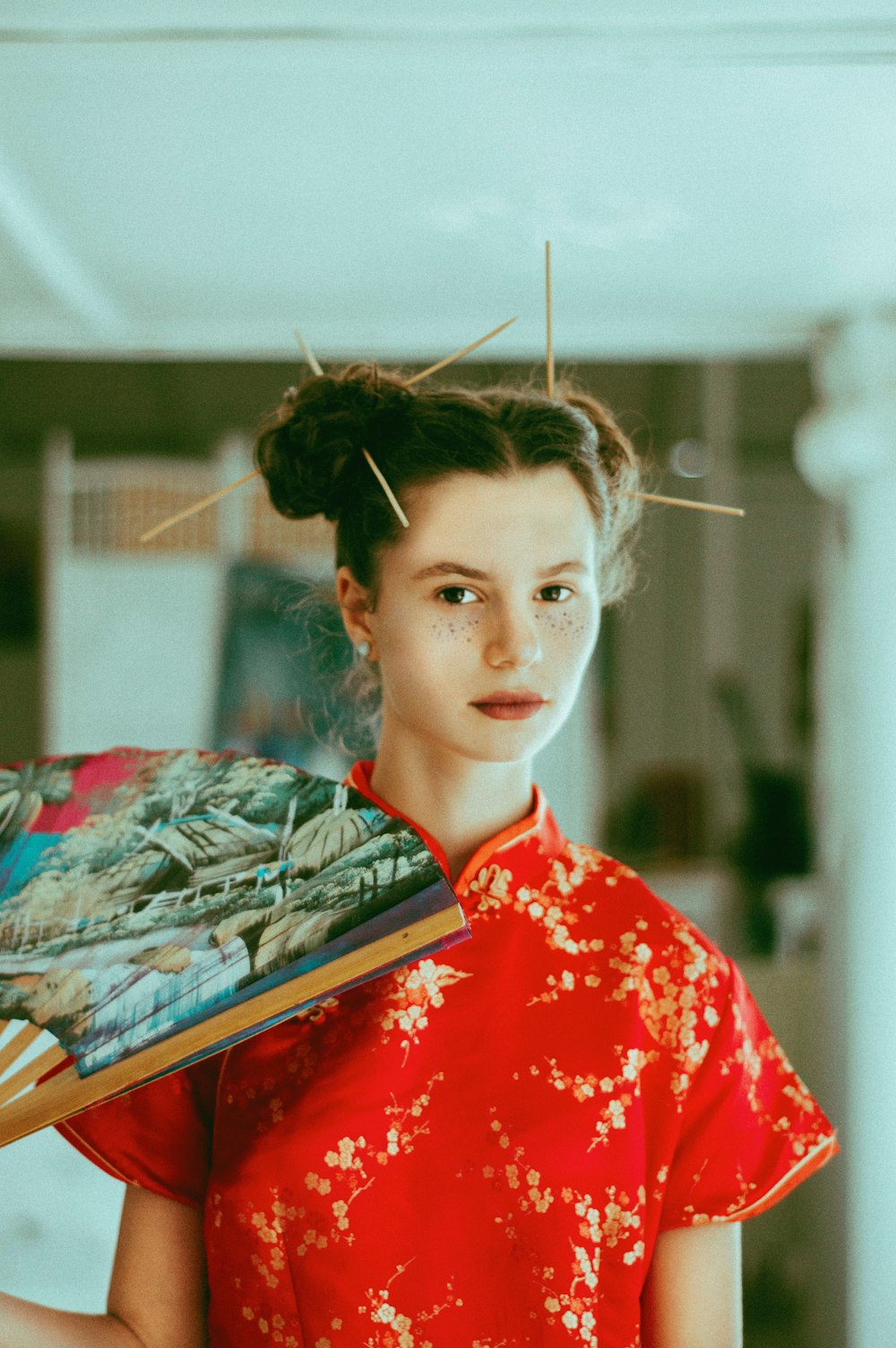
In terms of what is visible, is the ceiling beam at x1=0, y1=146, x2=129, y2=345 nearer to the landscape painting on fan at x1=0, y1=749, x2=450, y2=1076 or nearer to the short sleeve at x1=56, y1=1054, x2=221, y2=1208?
the landscape painting on fan at x1=0, y1=749, x2=450, y2=1076

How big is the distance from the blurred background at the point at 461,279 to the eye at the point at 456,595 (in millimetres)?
236

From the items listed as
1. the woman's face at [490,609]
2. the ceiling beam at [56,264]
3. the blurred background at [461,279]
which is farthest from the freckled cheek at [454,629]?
the ceiling beam at [56,264]

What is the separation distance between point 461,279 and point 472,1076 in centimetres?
102

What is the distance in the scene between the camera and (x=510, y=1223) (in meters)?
0.72

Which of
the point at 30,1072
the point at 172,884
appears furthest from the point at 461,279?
the point at 30,1072

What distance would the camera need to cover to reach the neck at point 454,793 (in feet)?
2.61

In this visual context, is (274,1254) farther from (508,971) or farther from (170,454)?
(170,454)

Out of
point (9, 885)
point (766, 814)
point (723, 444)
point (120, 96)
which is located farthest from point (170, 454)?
point (9, 885)

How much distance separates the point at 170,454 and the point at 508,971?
3.05 meters

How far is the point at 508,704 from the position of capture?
0.74 m

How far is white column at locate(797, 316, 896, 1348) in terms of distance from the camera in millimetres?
1342

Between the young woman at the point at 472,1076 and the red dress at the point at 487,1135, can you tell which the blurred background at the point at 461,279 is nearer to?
the young woman at the point at 472,1076

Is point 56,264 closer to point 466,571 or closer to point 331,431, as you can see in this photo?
point 331,431

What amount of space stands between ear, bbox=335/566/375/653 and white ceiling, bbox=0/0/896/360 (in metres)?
0.47
